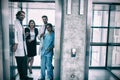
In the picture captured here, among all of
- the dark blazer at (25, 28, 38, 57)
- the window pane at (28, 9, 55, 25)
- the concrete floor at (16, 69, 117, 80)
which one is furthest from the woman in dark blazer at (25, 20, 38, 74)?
the concrete floor at (16, 69, 117, 80)

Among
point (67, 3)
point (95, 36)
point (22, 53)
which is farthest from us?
point (95, 36)

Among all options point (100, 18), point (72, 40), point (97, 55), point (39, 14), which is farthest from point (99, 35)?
point (39, 14)

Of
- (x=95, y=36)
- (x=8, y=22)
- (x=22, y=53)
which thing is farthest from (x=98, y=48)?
(x=8, y=22)

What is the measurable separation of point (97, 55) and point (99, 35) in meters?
0.76

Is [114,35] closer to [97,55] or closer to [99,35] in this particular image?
[99,35]

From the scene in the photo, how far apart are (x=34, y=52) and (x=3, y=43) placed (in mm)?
994

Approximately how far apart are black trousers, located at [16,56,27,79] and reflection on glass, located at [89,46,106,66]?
2733 mm

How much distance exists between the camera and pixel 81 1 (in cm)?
500

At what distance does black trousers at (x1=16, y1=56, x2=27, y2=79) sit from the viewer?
5379mm

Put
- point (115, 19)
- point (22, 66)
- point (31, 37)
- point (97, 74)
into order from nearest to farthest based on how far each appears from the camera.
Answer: point (22, 66) < point (31, 37) < point (115, 19) < point (97, 74)

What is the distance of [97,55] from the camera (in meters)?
7.46

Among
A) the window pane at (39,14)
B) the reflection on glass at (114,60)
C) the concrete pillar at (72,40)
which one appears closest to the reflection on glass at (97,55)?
the reflection on glass at (114,60)

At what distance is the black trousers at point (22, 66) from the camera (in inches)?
212

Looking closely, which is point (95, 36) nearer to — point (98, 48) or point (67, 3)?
point (98, 48)
